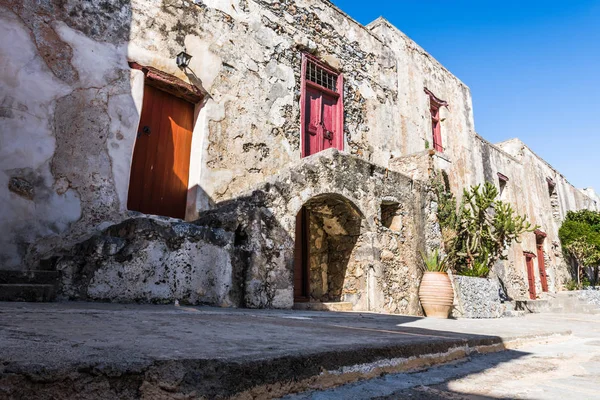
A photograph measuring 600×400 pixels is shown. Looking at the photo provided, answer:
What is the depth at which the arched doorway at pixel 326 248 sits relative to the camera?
603 centimetres

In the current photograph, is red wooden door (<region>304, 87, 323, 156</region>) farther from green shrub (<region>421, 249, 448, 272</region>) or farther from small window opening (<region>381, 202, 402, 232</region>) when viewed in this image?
green shrub (<region>421, 249, 448, 272</region>)

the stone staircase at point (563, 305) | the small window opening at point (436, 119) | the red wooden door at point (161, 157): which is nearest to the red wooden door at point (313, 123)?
the red wooden door at point (161, 157)

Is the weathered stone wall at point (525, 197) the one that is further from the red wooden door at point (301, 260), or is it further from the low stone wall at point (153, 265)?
the low stone wall at point (153, 265)

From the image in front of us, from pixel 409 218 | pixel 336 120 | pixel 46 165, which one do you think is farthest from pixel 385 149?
pixel 46 165

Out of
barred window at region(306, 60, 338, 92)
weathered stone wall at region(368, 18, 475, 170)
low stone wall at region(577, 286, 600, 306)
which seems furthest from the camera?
low stone wall at region(577, 286, 600, 306)

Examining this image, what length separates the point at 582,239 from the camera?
16688 mm

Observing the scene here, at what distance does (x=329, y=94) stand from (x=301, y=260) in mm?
3521

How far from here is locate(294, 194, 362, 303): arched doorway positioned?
6031mm

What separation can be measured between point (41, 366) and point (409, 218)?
6435mm

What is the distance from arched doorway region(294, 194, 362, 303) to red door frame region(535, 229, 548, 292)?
12072 mm

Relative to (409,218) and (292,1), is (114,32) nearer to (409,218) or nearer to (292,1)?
(292,1)

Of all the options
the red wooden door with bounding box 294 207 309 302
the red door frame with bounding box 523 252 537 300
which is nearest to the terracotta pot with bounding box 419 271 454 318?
the red wooden door with bounding box 294 207 309 302

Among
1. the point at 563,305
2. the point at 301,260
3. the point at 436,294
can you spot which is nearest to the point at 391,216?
the point at 436,294

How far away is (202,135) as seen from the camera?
19.4 feet
